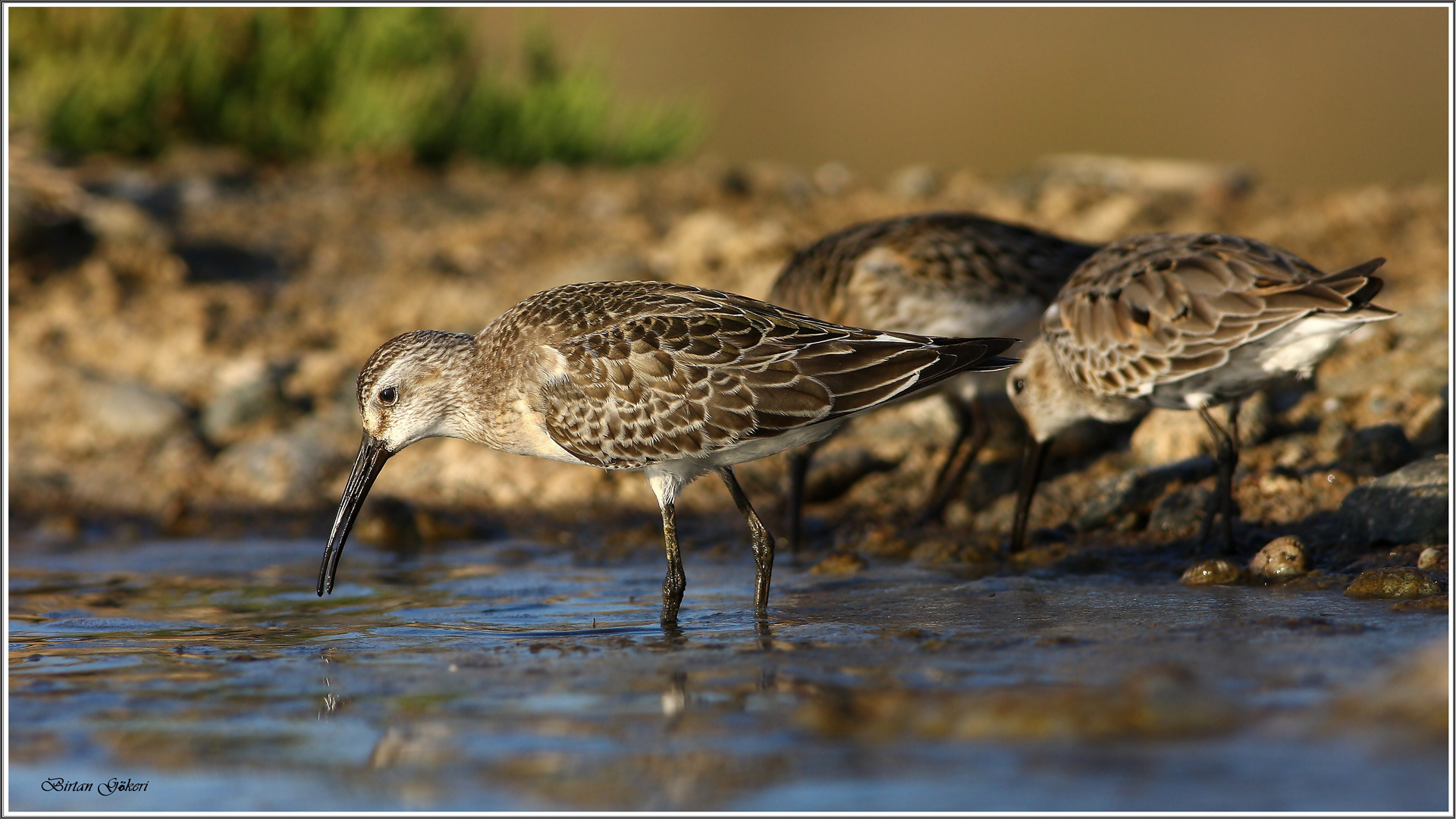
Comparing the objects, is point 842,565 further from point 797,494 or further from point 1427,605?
point 1427,605

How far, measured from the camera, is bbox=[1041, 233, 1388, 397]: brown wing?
6992 millimetres

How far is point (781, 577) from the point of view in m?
7.89

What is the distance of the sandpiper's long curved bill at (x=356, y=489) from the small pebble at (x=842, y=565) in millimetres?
2243

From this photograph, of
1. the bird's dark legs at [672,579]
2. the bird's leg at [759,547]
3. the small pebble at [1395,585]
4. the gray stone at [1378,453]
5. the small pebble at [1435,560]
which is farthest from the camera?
the gray stone at [1378,453]

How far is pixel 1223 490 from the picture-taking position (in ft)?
24.9

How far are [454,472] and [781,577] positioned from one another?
3.22m

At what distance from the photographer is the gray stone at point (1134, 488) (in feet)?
27.2

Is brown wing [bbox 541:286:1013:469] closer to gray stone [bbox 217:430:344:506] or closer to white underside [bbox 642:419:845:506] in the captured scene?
white underside [bbox 642:419:845:506]

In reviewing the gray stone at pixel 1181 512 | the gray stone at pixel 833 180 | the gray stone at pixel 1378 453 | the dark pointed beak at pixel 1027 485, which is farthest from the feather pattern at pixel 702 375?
the gray stone at pixel 833 180

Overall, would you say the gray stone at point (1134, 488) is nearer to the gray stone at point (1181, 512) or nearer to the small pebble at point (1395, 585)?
the gray stone at point (1181, 512)

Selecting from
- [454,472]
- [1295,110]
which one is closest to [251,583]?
[454,472]

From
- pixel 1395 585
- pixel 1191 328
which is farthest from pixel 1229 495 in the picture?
pixel 1395 585

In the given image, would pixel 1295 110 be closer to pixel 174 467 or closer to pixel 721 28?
pixel 721 28

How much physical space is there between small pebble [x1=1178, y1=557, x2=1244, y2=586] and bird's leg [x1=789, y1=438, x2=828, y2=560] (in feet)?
8.11
